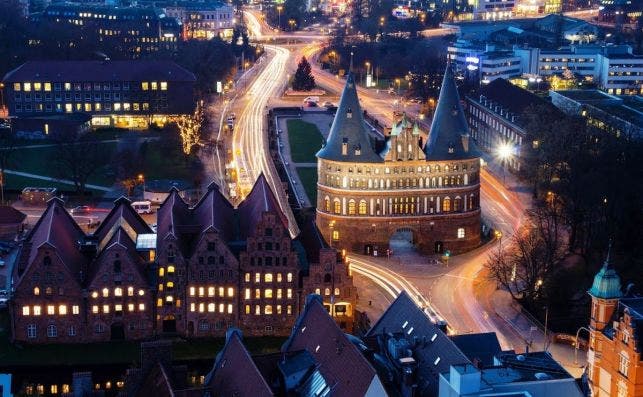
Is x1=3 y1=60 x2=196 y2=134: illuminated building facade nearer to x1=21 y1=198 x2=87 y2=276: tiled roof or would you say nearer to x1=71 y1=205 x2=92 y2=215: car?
x1=71 y1=205 x2=92 y2=215: car

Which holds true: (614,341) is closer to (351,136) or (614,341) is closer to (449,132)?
(449,132)

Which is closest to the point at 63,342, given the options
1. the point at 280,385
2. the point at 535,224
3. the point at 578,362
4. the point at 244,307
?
the point at 244,307

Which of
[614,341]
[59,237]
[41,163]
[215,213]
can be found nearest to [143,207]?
[215,213]

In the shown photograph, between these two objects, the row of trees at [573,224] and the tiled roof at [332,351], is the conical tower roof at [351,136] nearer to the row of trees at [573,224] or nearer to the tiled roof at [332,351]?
the row of trees at [573,224]

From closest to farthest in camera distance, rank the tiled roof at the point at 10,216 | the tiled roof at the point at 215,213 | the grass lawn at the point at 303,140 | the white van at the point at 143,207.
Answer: the tiled roof at the point at 215,213 < the tiled roof at the point at 10,216 < the white van at the point at 143,207 < the grass lawn at the point at 303,140

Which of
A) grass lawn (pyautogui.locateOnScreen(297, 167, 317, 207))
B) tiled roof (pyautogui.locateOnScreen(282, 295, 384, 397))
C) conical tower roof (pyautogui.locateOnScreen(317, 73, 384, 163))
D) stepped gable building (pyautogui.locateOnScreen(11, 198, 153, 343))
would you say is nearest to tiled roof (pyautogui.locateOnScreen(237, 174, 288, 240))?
Result: stepped gable building (pyautogui.locateOnScreen(11, 198, 153, 343))

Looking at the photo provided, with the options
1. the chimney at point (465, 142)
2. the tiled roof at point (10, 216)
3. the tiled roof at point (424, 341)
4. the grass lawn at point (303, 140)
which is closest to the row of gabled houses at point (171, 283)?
the tiled roof at point (424, 341)
